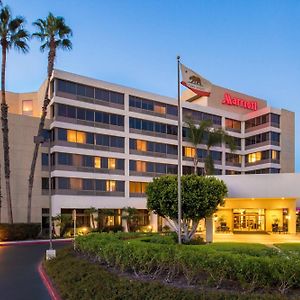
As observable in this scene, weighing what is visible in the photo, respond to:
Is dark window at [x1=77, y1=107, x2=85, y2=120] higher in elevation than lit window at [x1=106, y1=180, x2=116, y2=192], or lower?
higher

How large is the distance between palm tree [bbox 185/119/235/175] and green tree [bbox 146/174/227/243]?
25699mm

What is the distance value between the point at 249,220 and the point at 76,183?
20.0 metres

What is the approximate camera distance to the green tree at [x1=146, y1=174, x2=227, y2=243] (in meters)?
26.2

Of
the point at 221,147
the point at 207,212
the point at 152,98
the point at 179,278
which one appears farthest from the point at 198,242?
the point at 221,147

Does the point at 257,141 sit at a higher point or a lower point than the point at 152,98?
lower

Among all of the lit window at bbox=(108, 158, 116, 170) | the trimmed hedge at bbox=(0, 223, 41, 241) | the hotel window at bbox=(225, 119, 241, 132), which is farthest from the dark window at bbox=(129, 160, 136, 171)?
the hotel window at bbox=(225, 119, 241, 132)

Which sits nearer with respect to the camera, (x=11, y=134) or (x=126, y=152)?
(x=11, y=134)

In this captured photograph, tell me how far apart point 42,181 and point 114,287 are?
3450 centimetres

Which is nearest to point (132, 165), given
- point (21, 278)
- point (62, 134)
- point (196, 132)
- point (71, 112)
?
point (196, 132)

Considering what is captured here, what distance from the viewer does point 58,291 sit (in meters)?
14.1

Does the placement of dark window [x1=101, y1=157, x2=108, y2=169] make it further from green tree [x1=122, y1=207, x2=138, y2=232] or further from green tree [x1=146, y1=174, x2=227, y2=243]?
green tree [x1=146, y1=174, x2=227, y2=243]

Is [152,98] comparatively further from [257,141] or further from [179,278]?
[179,278]

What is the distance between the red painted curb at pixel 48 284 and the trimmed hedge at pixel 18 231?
18.4 m

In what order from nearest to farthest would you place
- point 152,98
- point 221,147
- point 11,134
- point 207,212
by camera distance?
1. point 207,212
2. point 11,134
3. point 152,98
4. point 221,147
